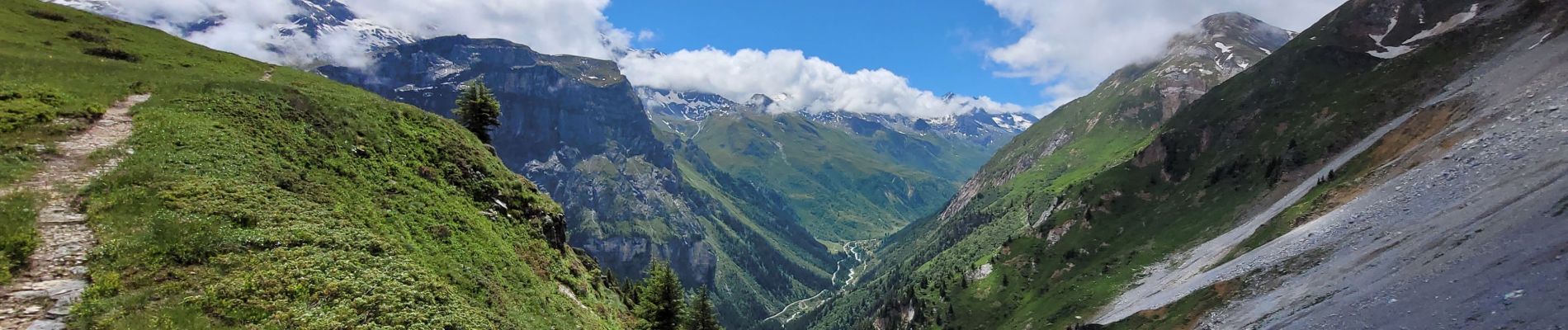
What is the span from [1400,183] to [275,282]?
90621 mm

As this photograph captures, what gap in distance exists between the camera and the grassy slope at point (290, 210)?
2172cm

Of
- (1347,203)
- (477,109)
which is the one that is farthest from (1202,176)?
(477,109)

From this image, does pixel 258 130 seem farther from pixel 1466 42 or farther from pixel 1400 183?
pixel 1466 42

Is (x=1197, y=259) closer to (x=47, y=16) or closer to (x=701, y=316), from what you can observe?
(x=701, y=316)

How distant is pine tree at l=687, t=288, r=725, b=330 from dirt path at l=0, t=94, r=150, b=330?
3607 centimetres

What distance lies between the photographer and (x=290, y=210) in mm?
29078

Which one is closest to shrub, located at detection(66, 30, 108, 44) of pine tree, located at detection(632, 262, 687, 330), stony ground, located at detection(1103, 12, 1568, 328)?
pine tree, located at detection(632, 262, 687, 330)

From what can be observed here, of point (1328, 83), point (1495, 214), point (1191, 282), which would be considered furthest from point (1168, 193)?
point (1495, 214)

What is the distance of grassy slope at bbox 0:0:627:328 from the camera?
71.3 feet

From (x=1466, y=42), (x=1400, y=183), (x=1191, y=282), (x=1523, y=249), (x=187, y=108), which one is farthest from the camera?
(x=1466, y=42)

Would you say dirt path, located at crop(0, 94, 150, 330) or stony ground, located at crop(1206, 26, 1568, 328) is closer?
dirt path, located at crop(0, 94, 150, 330)

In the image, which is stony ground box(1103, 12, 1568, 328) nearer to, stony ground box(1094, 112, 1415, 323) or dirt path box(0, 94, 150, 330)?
stony ground box(1094, 112, 1415, 323)

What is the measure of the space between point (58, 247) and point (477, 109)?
44442mm

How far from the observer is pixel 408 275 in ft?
91.7
